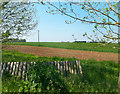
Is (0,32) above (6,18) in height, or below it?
below

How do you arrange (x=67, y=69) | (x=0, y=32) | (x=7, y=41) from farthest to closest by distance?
(x=67, y=69) < (x=7, y=41) < (x=0, y=32)

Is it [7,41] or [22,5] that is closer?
[7,41]

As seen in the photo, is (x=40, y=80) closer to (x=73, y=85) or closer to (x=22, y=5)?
(x=73, y=85)

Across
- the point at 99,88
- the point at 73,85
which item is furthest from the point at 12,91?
the point at 99,88

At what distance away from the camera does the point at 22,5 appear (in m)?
7.31

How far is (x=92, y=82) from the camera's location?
639cm

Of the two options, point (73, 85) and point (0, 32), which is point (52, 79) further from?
point (0, 32)

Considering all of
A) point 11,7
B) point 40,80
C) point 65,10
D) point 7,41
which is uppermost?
point 11,7

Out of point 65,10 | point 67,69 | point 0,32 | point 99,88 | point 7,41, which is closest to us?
point 65,10

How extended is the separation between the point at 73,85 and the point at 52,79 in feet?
3.23

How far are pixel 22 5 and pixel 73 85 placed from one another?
16.1 feet

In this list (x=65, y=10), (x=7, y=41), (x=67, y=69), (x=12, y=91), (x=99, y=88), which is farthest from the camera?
(x=67, y=69)

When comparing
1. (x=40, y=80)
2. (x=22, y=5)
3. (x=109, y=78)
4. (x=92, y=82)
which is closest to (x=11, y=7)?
(x=22, y=5)

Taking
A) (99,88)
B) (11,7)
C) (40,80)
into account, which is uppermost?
(11,7)
